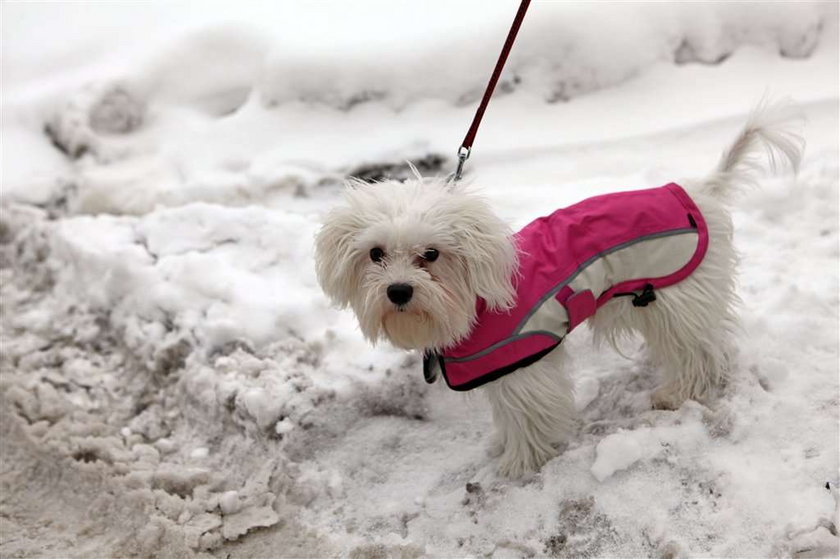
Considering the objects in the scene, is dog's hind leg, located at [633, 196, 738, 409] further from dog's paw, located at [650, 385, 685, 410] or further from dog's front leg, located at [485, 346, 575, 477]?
dog's front leg, located at [485, 346, 575, 477]

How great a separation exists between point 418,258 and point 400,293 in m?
0.14

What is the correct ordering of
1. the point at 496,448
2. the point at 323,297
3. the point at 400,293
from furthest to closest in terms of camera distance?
the point at 323,297, the point at 496,448, the point at 400,293

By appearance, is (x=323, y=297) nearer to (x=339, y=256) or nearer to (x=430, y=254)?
(x=339, y=256)

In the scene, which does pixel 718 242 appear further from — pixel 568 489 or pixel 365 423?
pixel 365 423

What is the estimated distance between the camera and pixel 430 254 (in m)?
2.29

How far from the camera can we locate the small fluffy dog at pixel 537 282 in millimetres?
2279

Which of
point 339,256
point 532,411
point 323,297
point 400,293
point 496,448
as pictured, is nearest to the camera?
point 400,293

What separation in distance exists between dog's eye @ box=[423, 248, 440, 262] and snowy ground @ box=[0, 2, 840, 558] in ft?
2.85

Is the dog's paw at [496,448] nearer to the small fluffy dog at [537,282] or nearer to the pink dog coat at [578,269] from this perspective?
the small fluffy dog at [537,282]

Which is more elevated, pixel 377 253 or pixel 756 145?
pixel 756 145

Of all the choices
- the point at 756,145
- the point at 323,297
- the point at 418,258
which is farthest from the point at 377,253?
the point at 756,145

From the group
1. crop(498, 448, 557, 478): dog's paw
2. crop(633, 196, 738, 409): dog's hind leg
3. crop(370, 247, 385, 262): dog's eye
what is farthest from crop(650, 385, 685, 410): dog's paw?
crop(370, 247, 385, 262): dog's eye

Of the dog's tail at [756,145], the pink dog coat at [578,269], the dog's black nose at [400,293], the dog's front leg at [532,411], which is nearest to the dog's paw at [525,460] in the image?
the dog's front leg at [532,411]

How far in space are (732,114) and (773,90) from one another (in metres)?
0.35
